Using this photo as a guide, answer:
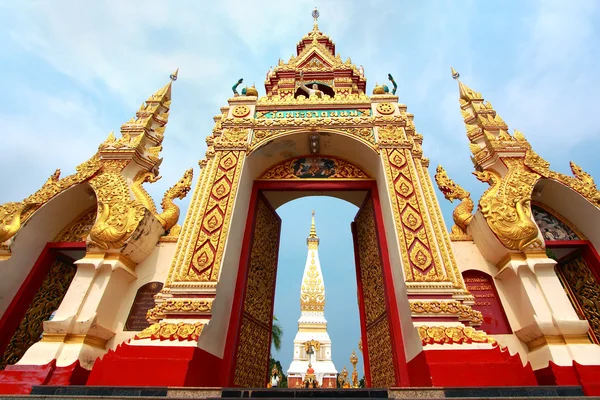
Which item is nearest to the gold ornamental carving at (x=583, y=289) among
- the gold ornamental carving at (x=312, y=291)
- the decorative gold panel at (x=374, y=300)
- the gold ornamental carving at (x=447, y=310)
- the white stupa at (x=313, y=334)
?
the gold ornamental carving at (x=447, y=310)

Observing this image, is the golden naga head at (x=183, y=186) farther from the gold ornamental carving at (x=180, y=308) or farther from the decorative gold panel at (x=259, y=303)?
the gold ornamental carving at (x=180, y=308)

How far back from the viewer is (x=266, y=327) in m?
6.71

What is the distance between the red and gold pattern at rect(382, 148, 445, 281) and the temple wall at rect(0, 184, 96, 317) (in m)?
6.42

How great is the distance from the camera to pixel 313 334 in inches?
721

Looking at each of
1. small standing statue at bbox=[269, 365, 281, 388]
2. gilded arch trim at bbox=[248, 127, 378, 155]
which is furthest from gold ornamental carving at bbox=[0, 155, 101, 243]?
small standing statue at bbox=[269, 365, 281, 388]

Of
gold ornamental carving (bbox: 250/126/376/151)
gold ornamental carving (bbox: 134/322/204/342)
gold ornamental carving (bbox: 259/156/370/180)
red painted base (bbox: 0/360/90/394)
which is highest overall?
gold ornamental carving (bbox: 250/126/376/151)

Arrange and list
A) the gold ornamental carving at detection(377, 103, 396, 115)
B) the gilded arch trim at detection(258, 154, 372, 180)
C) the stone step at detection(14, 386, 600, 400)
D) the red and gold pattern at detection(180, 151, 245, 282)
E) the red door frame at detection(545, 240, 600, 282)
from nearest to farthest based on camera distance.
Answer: the stone step at detection(14, 386, 600, 400)
the red and gold pattern at detection(180, 151, 245, 282)
the red door frame at detection(545, 240, 600, 282)
the gold ornamental carving at detection(377, 103, 396, 115)
the gilded arch trim at detection(258, 154, 372, 180)

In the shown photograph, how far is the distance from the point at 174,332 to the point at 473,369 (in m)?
3.92

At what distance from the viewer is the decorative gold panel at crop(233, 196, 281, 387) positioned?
573 centimetres

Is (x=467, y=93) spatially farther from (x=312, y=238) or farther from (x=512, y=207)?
(x=312, y=238)

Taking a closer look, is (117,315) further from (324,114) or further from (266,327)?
(324,114)

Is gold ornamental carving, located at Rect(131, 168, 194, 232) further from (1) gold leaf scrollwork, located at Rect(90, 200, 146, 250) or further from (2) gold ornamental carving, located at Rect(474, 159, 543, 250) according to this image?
(2) gold ornamental carving, located at Rect(474, 159, 543, 250)

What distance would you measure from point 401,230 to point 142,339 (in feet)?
14.3

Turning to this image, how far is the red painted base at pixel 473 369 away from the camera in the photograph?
3.77 m
